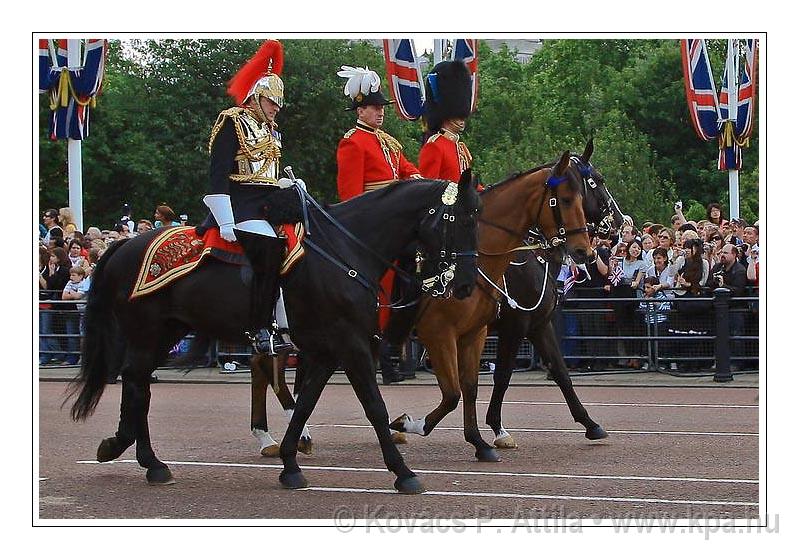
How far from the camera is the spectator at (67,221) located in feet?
57.8

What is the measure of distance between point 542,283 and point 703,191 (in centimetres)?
2612

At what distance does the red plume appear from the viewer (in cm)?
827

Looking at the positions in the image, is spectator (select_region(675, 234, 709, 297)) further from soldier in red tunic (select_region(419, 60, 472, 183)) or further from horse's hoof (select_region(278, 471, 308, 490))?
horse's hoof (select_region(278, 471, 308, 490))

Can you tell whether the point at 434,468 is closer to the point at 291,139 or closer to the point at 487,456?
the point at 487,456

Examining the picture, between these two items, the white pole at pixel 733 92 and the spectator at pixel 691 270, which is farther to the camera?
the white pole at pixel 733 92

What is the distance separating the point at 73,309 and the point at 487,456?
957 centimetres

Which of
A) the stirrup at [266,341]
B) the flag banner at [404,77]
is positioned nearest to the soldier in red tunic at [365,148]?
the stirrup at [266,341]

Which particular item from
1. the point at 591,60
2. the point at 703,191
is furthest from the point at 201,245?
the point at 591,60

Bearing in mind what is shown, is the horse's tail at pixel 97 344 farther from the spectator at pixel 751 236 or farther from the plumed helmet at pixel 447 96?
the spectator at pixel 751 236

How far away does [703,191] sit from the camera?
3475cm

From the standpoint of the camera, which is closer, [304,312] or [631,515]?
[631,515]

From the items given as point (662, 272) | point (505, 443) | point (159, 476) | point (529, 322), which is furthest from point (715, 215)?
point (159, 476)

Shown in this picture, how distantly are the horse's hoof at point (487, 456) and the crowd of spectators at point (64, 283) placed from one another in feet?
28.4

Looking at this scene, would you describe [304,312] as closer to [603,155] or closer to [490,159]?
[603,155]
